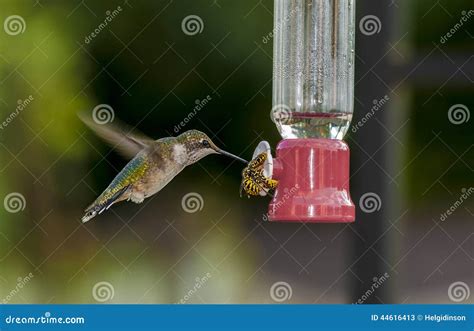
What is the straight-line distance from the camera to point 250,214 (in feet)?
11.2

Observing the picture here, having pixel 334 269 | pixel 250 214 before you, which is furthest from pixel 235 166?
pixel 334 269

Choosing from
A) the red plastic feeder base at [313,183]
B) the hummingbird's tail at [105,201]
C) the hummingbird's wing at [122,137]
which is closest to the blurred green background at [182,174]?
the hummingbird's tail at [105,201]

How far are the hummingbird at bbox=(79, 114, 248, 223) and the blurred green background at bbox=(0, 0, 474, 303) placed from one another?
1.71 ft

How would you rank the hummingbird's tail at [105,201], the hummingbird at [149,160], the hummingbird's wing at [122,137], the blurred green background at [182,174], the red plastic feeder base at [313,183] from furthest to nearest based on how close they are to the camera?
the blurred green background at [182,174]
the hummingbird's tail at [105,201]
the hummingbird at [149,160]
the hummingbird's wing at [122,137]
the red plastic feeder base at [313,183]

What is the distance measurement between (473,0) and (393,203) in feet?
3.13

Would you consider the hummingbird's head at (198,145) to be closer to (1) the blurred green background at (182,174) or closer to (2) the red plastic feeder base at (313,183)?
(2) the red plastic feeder base at (313,183)

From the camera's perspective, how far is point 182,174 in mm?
3500

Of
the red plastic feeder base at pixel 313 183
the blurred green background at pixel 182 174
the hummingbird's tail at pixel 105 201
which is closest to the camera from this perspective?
the red plastic feeder base at pixel 313 183

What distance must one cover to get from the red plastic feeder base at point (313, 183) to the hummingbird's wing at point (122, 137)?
0.50 metres

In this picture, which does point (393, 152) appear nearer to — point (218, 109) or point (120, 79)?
point (218, 109)

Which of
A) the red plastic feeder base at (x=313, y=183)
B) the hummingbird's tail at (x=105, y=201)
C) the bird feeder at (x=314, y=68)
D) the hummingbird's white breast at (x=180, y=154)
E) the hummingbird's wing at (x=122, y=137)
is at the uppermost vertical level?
the bird feeder at (x=314, y=68)

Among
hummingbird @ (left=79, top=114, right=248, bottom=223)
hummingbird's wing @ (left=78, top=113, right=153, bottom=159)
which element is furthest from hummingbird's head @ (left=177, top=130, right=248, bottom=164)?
hummingbird's wing @ (left=78, top=113, right=153, bottom=159)

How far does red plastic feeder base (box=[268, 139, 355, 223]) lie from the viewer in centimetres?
210

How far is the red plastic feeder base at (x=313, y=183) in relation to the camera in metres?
2.10
